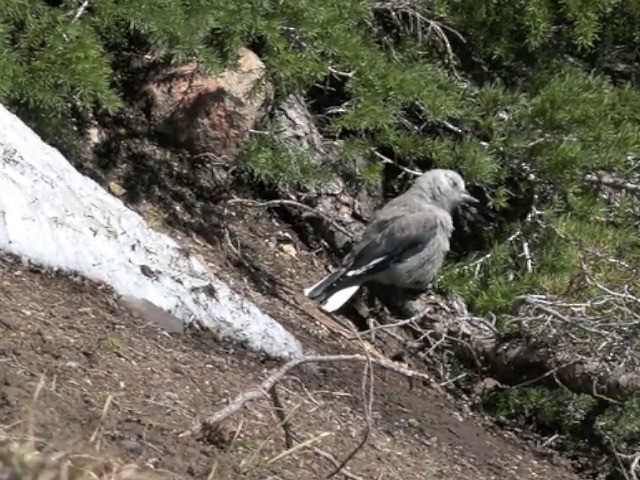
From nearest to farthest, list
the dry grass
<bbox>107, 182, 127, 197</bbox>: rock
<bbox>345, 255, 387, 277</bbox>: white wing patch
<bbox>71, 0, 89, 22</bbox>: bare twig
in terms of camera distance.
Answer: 1. the dry grass
2. <bbox>71, 0, 89, 22</bbox>: bare twig
3. <bbox>107, 182, 127, 197</bbox>: rock
4. <bbox>345, 255, 387, 277</bbox>: white wing patch

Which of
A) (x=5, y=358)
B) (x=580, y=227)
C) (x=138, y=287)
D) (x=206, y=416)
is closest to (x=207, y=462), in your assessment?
(x=206, y=416)

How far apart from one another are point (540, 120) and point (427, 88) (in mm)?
610

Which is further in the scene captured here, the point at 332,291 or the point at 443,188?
the point at 443,188

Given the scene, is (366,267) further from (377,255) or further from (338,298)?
(338,298)

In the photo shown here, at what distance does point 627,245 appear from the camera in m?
6.52

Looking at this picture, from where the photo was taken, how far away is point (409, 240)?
711 centimetres

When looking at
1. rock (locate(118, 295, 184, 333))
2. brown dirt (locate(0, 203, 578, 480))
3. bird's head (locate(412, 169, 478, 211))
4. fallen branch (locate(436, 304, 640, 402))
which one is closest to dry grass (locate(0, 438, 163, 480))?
brown dirt (locate(0, 203, 578, 480))

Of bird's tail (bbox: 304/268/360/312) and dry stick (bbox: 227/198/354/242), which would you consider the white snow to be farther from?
dry stick (bbox: 227/198/354/242)

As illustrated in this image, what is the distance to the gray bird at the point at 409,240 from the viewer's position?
22.0 ft

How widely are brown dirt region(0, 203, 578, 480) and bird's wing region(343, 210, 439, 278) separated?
745 millimetres

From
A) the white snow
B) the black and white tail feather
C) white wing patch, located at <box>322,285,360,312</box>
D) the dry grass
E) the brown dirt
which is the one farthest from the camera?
the black and white tail feather

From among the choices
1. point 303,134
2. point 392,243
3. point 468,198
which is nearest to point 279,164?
point 303,134

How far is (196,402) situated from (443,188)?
325cm

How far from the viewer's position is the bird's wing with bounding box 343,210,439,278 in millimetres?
6730
